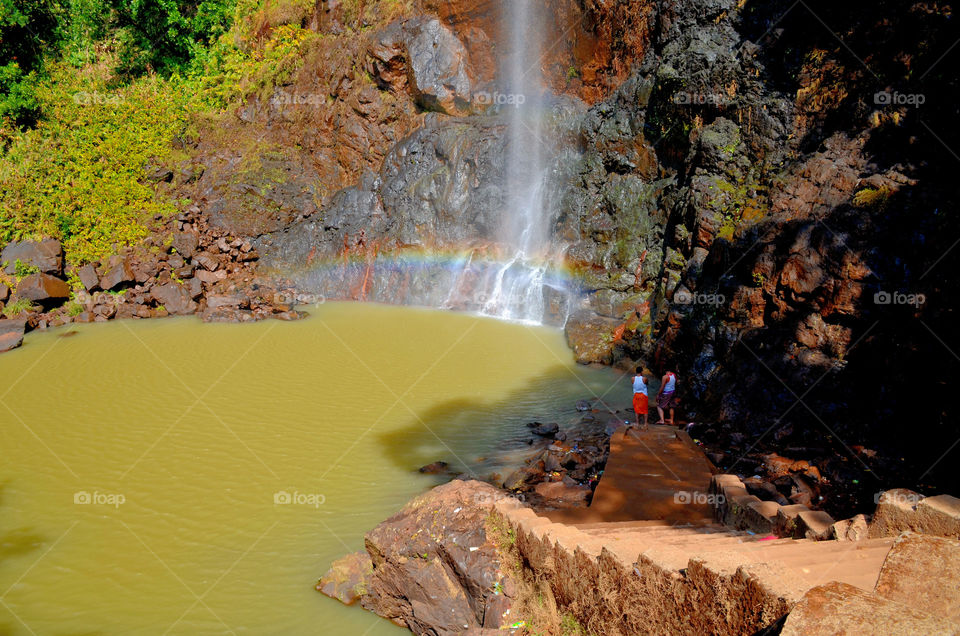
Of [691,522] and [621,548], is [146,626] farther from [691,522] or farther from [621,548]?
[691,522]

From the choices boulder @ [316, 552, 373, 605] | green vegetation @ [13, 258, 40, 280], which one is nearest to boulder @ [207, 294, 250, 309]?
green vegetation @ [13, 258, 40, 280]

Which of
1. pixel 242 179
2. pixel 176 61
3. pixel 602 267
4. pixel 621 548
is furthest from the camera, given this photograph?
pixel 176 61

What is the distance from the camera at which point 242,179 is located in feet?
91.5

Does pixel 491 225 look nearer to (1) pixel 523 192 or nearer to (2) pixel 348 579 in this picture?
(1) pixel 523 192

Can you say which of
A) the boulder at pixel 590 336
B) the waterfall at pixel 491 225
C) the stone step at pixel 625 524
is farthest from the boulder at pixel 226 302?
the stone step at pixel 625 524

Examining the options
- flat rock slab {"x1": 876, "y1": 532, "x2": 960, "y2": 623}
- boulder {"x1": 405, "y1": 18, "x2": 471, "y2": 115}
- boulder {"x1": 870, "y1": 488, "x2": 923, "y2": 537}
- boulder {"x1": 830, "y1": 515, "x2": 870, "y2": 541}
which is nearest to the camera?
flat rock slab {"x1": 876, "y1": 532, "x2": 960, "y2": 623}

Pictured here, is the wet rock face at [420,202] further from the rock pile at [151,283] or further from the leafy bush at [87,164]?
the leafy bush at [87,164]

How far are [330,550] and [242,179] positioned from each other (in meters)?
23.6

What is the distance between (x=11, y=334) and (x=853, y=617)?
23150 millimetres

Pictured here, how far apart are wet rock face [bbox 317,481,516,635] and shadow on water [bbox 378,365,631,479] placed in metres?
3.56

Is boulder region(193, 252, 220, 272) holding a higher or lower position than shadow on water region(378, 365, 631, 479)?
higher

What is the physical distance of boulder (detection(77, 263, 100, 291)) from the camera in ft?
75.2

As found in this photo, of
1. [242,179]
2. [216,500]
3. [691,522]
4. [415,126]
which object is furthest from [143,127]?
[691,522]

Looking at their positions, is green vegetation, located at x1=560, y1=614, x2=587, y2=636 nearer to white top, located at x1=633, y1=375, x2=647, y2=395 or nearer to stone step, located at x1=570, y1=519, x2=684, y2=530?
stone step, located at x1=570, y1=519, x2=684, y2=530
